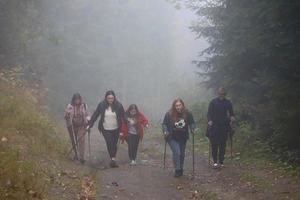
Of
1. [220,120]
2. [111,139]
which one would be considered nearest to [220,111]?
[220,120]

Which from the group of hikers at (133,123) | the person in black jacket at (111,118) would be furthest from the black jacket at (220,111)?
the person in black jacket at (111,118)

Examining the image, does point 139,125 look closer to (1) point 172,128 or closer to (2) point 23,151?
(1) point 172,128

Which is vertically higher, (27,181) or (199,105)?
(199,105)

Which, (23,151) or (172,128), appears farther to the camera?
(172,128)

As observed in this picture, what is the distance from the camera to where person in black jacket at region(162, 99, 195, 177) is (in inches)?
522

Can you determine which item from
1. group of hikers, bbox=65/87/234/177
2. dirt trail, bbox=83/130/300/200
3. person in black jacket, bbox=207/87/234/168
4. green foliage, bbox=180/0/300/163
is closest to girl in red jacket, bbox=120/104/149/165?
group of hikers, bbox=65/87/234/177

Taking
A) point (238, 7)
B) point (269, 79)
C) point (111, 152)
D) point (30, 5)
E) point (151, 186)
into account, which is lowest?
point (151, 186)

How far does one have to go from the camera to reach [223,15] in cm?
1820

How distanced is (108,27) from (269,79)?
27.0 metres

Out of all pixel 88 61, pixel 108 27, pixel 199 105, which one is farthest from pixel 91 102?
pixel 199 105

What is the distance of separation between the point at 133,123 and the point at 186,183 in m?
3.07

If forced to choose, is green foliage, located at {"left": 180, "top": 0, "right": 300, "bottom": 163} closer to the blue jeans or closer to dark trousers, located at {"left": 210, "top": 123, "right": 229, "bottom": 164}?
dark trousers, located at {"left": 210, "top": 123, "right": 229, "bottom": 164}

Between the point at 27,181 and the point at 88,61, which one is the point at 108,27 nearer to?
the point at 88,61

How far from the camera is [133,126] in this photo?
1489 centimetres
